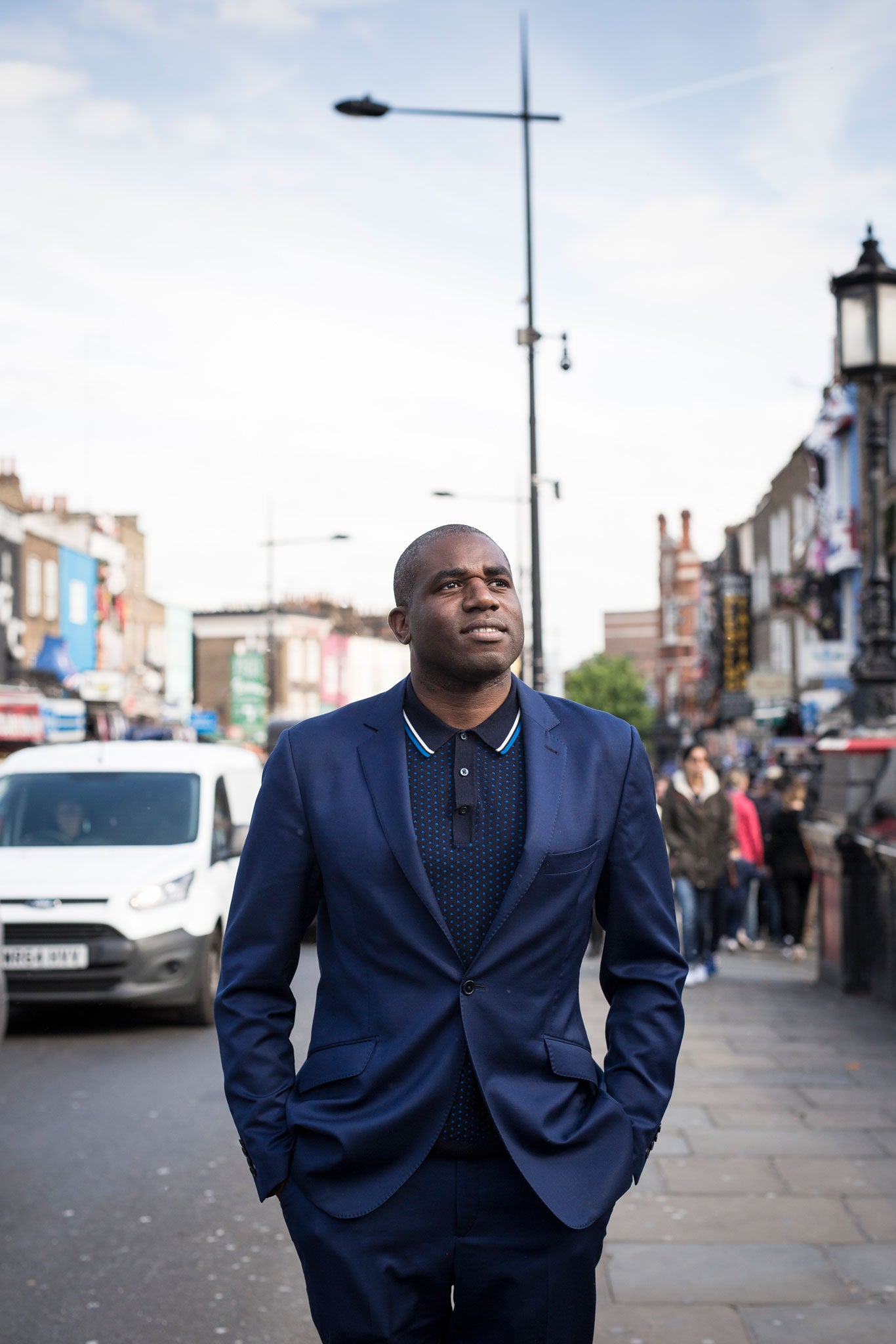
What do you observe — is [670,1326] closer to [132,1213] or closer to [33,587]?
[132,1213]

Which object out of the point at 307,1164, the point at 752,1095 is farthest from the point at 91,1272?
the point at 752,1095

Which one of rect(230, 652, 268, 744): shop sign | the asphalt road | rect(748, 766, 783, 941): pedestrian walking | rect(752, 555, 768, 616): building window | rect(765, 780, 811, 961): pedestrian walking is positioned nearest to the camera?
the asphalt road

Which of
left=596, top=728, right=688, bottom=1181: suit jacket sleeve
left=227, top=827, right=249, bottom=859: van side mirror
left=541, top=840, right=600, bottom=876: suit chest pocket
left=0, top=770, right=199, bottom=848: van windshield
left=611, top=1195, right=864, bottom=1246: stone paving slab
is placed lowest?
left=611, top=1195, right=864, bottom=1246: stone paving slab

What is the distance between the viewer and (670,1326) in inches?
163

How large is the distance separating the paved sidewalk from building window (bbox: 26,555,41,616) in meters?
40.7

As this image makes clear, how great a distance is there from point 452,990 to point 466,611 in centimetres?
61

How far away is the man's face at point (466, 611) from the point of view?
250 cm

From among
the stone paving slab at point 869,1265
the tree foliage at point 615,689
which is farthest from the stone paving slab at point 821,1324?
the tree foliage at point 615,689

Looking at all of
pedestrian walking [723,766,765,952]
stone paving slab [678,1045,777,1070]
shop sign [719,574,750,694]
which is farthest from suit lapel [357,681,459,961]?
shop sign [719,574,750,694]

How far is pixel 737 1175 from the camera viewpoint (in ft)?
18.8

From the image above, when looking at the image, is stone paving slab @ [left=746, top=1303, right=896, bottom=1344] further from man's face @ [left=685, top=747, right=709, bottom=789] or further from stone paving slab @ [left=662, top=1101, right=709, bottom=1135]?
man's face @ [left=685, top=747, right=709, bottom=789]

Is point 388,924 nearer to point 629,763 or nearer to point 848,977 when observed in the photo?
point 629,763

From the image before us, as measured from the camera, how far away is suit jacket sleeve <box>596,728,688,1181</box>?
255cm

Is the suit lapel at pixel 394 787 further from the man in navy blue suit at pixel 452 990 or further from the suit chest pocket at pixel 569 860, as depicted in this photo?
the suit chest pocket at pixel 569 860
